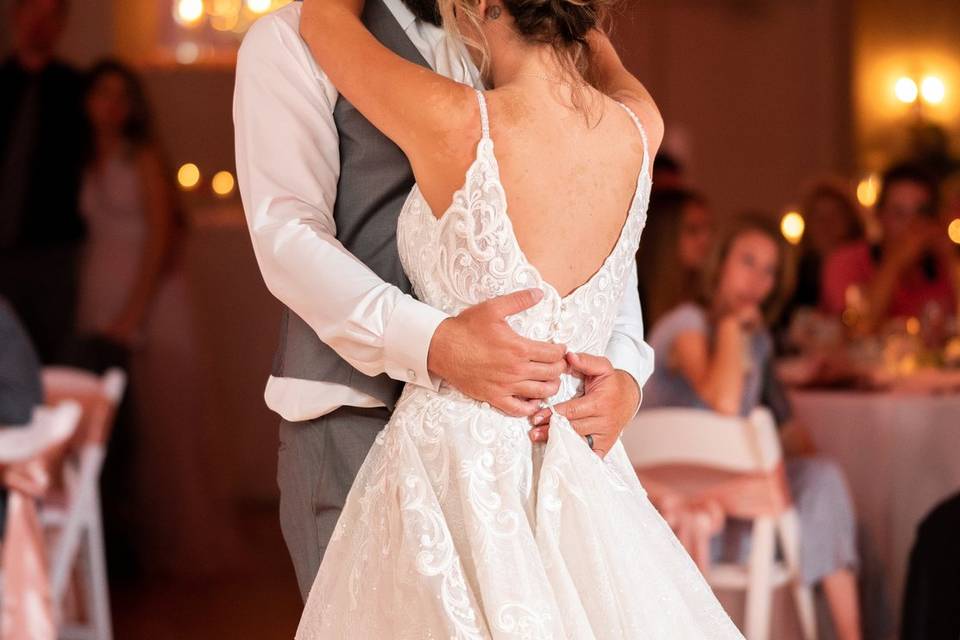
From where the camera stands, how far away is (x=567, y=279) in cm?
167

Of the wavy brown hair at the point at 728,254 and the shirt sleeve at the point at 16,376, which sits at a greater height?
the wavy brown hair at the point at 728,254

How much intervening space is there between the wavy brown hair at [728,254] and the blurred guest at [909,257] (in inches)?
45.8

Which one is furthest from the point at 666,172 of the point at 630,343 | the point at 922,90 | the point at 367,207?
the point at 922,90

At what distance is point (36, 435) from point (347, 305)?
83.1 inches

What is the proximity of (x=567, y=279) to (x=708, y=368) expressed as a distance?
2350 millimetres

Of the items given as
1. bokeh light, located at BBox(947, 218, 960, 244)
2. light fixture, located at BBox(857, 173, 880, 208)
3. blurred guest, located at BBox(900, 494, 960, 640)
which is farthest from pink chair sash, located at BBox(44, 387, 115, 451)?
light fixture, located at BBox(857, 173, 880, 208)

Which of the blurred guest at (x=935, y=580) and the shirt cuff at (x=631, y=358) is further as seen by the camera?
the blurred guest at (x=935, y=580)

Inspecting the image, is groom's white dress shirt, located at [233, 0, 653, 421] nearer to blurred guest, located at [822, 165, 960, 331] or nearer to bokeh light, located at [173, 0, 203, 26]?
blurred guest, located at [822, 165, 960, 331]

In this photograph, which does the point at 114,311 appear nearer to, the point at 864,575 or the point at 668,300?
the point at 668,300

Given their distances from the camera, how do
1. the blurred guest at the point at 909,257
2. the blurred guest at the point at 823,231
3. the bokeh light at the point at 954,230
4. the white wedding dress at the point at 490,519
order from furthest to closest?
the blurred guest at the point at 823,231, the bokeh light at the point at 954,230, the blurred guest at the point at 909,257, the white wedding dress at the point at 490,519

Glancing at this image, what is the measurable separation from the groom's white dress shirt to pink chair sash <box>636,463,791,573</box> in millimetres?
1865

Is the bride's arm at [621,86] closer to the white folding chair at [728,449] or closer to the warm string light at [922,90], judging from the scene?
the white folding chair at [728,449]

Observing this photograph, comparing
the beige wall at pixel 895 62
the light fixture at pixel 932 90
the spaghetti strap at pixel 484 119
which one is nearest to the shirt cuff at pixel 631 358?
the spaghetti strap at pixel 484 119

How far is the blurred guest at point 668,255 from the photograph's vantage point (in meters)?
4.28
